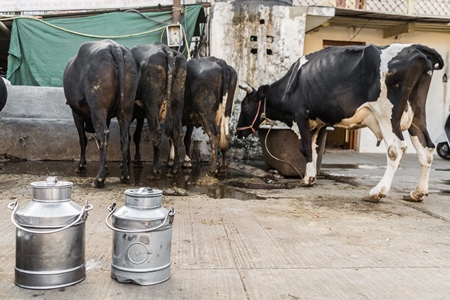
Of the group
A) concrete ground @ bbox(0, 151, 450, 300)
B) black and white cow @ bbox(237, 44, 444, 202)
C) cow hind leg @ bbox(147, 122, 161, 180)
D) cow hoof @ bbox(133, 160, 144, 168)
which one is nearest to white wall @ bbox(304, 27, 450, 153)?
black and white cow @ bbox(237, 44, 444, 202)

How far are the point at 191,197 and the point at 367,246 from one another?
2261 mm

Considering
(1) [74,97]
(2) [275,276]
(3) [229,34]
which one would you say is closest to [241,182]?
(1) [74,97]

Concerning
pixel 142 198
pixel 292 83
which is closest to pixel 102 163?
pixel 292 83

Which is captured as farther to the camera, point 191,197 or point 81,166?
point 81,166

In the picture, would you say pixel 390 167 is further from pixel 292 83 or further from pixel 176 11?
pixel 176 11

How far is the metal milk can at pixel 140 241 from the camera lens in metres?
2.29

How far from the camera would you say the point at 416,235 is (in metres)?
3.46

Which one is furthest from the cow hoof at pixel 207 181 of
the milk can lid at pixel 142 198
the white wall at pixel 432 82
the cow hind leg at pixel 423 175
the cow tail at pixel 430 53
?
the white wall at pixel 432 82

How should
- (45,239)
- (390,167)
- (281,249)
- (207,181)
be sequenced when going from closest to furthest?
(45,239) < (281,249) < (390,167) < (207,181)

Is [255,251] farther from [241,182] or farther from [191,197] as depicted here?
[241,182]

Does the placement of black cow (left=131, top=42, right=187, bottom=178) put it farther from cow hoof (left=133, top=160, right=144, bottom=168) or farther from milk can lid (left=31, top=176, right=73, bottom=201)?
milk can lid (left=31, top=176, right=73, bottom=201)

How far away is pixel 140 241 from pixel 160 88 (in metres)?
3.86

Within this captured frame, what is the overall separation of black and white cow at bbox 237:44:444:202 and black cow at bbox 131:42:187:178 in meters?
1.69

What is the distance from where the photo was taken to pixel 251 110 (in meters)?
7.26
